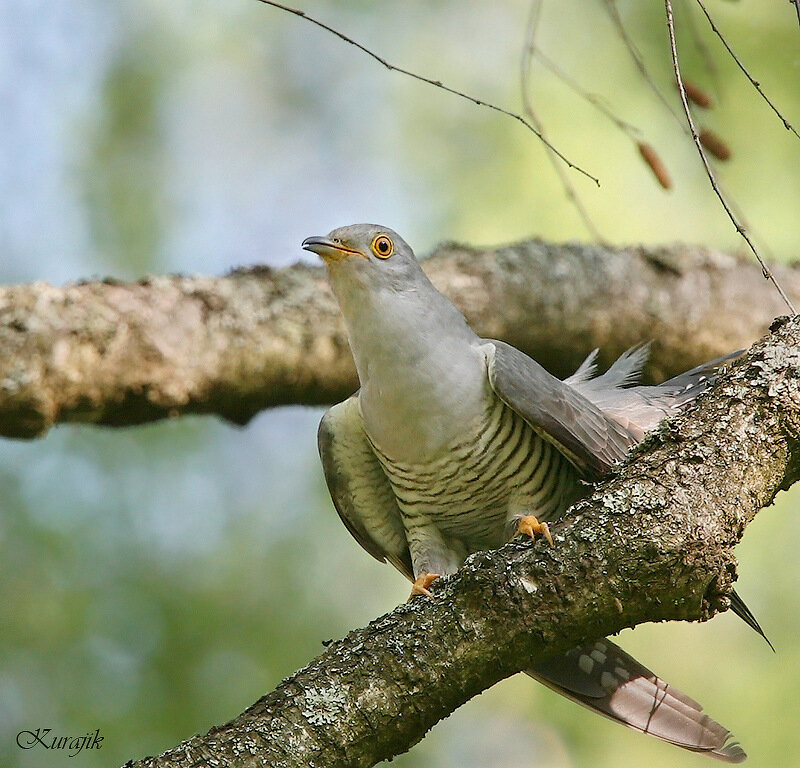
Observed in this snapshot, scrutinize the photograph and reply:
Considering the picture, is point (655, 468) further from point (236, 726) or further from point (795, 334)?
point (236, 726)

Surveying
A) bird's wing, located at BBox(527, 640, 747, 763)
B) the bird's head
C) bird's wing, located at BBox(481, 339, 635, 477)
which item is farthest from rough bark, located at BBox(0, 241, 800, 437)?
bird's wing, located at BBox(527, 640, 747, 763)

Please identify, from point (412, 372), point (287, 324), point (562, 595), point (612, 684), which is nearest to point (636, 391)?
point (412, 372)

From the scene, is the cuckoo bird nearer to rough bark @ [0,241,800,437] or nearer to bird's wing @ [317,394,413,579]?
bird's wing @ [317,394,413,579]

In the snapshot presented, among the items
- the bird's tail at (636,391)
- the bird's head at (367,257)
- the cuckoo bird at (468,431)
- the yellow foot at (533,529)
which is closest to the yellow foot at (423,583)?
the cuckoo bird at (468,431)

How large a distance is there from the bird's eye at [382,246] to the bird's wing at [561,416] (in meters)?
0.64

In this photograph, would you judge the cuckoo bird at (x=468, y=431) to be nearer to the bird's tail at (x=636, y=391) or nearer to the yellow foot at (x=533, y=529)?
the bird's tail at (x=636, y=391)

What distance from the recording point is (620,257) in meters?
4.89

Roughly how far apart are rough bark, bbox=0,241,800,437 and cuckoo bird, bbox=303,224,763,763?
497 millimetres

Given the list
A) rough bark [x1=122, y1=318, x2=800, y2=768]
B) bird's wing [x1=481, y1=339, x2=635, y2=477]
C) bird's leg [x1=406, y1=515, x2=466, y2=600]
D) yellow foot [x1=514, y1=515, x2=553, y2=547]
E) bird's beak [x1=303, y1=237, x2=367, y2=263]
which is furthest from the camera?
bird's leg [x1=406, y1=515, x2=466, y2=600]

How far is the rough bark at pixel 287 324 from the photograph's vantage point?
372cm

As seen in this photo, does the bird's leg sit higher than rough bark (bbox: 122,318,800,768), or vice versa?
the bird's leg

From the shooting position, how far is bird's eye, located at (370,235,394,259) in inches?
149

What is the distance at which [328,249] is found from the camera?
3725 mm

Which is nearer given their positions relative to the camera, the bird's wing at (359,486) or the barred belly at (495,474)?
the barred belly at (495,474)
